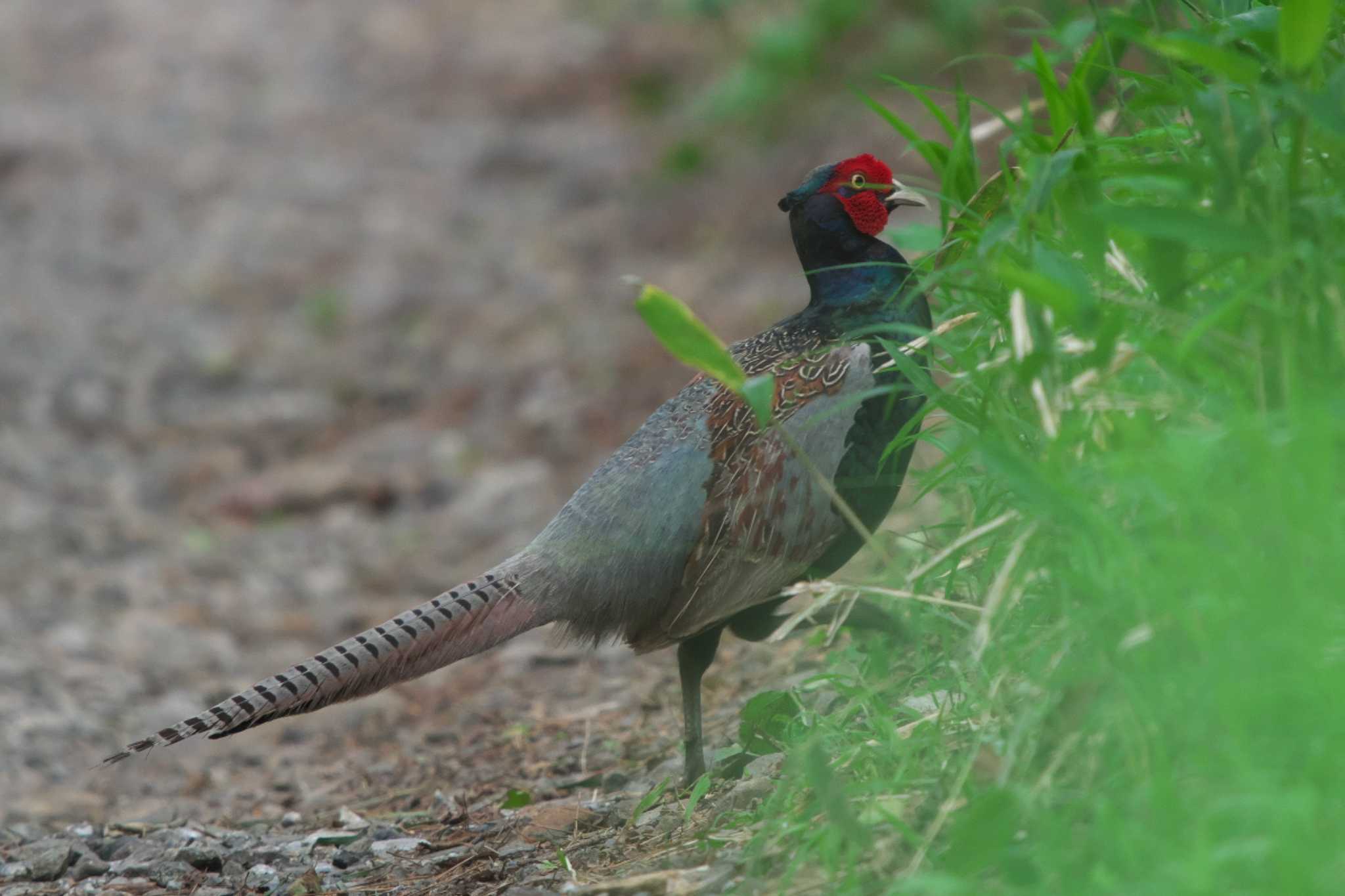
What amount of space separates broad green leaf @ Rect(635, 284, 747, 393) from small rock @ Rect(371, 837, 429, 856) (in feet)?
5.02

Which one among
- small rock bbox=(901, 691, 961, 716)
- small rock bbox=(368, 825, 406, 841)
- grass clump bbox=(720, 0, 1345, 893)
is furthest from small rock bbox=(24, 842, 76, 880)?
small rock bbox=(901, 691, 961, 716)

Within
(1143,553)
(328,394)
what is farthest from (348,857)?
(328,394)

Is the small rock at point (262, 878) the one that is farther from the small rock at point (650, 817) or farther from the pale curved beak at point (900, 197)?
the pale curved beak at point (900, 197)

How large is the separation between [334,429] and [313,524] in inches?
43.9

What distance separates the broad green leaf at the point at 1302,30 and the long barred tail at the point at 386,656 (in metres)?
1.95

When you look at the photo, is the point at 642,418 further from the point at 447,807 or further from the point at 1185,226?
the point at 1185,226

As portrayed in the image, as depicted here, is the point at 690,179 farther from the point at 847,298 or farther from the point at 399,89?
the point at 847,298

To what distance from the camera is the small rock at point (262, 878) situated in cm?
316

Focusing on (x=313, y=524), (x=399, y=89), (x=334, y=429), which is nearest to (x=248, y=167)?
(x=399, y=89)

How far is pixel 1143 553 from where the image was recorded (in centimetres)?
217

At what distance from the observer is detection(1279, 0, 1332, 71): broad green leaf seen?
2258mm

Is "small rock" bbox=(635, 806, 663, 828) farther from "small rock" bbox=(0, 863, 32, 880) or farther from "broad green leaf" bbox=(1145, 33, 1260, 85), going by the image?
"broad green leaf" bbox=(1145, 33, 1260, 85)

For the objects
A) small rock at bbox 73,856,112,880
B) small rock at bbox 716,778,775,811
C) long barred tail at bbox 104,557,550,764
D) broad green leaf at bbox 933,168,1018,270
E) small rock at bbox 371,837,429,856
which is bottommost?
small rock at bbox 716,778,775,811

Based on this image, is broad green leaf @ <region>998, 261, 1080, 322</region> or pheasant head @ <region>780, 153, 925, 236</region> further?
pheasant head @ <region>780, 153, 925, 236</region>
